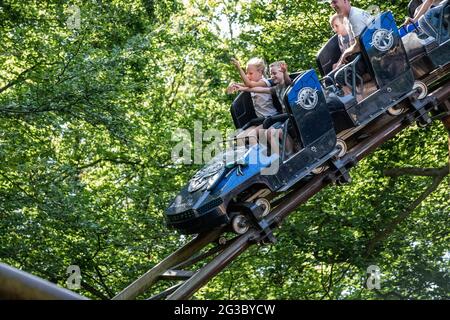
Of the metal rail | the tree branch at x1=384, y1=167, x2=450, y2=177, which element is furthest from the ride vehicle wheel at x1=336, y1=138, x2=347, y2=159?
the metal rail

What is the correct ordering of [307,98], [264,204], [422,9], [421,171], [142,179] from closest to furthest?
[264,204], [307,98], [422,9], [421,171], [142,179]

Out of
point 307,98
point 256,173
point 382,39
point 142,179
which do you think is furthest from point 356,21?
point 142,179

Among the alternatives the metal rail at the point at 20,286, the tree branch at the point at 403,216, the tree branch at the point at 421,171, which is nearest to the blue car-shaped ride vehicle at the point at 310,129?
the tree branch at the point at 421,171

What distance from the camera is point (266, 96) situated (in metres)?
7.40

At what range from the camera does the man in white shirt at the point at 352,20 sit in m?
7.20

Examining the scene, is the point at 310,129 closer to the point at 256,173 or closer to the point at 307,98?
the point at 307,98

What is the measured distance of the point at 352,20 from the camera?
7.30m

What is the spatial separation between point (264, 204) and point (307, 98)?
100cm

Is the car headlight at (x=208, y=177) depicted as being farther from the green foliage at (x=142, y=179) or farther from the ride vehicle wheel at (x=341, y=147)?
the green foliage at (x=142, y=179)

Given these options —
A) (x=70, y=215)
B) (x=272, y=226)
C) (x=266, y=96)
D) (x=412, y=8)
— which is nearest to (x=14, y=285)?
(x=272, y=226)

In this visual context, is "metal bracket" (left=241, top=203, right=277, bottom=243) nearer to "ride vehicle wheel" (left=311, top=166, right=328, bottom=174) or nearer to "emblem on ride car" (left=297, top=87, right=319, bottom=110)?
"ride vehicle wheel" (left=311, top=166, right=328, bottom=174)

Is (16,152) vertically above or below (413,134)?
above
